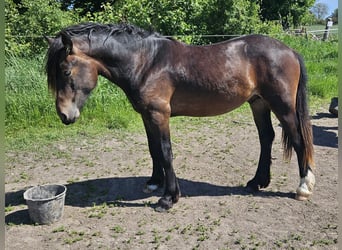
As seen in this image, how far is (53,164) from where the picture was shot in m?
4.90

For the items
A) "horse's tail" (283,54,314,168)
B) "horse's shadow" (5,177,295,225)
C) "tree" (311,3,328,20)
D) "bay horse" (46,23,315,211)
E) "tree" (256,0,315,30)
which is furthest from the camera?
"tree" (311,3,328,20)

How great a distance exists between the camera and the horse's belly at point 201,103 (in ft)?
11.8

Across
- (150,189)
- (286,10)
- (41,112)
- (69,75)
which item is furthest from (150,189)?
(286,10)

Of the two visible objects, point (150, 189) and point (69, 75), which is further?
point (150, 189)

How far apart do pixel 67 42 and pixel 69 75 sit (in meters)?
0.28

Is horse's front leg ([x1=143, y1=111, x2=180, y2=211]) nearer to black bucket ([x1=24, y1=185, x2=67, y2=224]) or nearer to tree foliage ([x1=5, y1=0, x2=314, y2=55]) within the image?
black bucket ([x1=24, y1=185, x2=67, y2=224])

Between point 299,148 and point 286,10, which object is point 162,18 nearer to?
point 299,148

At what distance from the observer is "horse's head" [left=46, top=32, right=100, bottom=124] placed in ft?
10.4

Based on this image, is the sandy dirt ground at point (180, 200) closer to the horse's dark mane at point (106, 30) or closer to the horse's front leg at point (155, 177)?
the horse's front leg at point (155, 177)

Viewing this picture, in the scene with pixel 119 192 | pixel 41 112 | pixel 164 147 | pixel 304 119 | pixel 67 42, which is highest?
pixel 67 42

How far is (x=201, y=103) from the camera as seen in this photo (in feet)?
12.0

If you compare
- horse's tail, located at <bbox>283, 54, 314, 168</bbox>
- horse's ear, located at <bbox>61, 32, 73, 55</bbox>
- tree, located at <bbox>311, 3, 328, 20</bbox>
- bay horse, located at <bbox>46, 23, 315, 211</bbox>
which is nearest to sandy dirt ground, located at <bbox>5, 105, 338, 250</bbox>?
bay horse, located at <bbox>46, 23, 315, 211</bbox>

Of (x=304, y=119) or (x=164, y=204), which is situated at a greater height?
(x=304, y=119)

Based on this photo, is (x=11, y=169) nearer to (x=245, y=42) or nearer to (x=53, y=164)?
(x=53, y=164)
